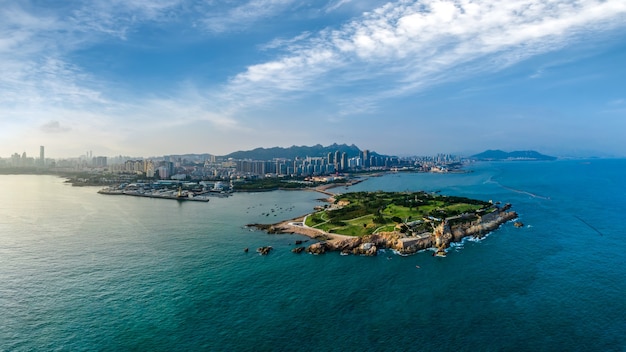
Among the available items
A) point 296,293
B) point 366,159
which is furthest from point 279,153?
point 296,293

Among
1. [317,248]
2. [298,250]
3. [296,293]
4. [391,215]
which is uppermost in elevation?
[391,215]

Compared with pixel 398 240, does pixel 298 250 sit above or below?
below

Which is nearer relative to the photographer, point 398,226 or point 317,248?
point 317,248

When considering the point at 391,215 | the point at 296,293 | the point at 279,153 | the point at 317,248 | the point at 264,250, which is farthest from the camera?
the point at 279,153

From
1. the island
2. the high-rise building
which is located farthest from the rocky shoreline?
the high-rise building

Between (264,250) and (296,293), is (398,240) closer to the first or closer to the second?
(264,250)

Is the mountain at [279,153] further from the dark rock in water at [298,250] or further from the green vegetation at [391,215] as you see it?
the dark rock in water at [298,250]

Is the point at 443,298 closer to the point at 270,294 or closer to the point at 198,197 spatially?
the point at 270,294

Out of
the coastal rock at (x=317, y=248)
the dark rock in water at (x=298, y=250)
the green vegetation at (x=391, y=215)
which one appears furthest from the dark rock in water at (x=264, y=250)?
the green vegetation at (x=391, y=215)
